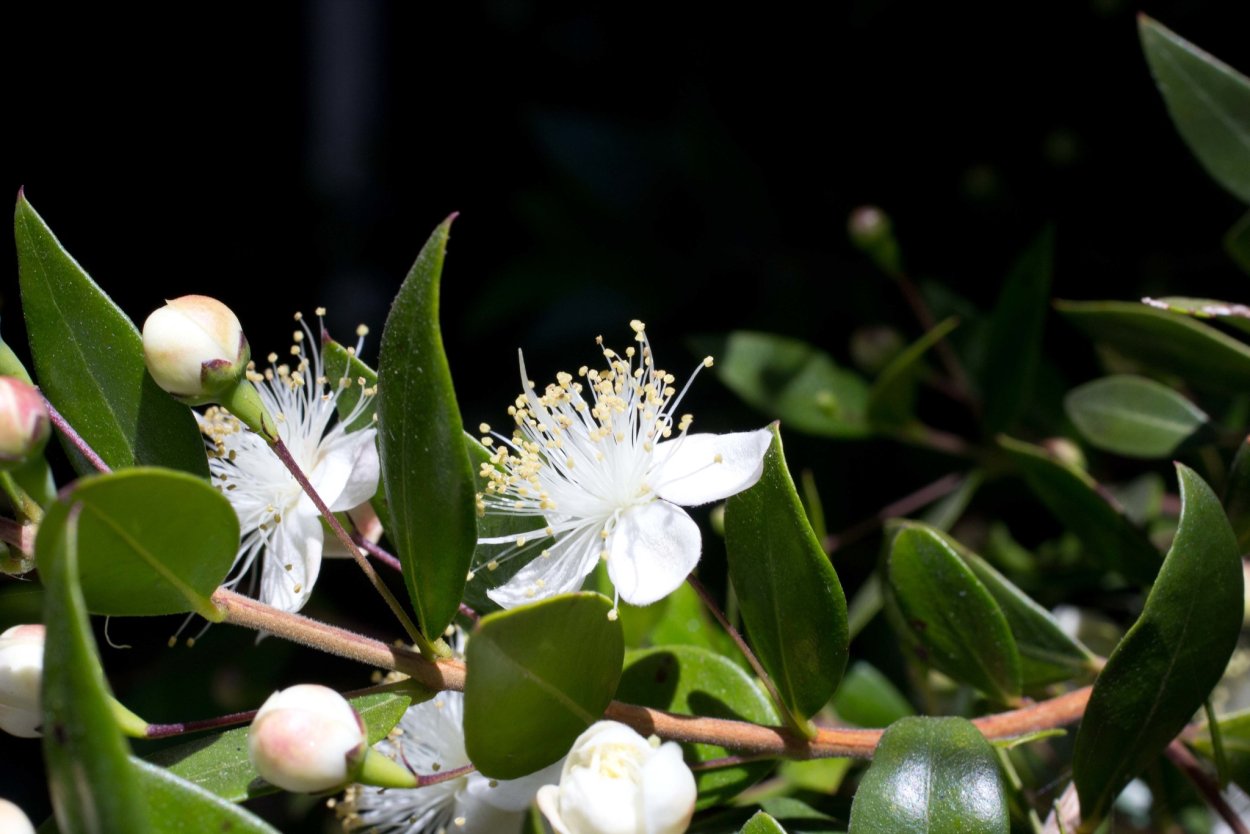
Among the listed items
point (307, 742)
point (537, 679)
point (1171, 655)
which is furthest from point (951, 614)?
point (307, 742)

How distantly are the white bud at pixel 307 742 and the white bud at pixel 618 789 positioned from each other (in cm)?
13

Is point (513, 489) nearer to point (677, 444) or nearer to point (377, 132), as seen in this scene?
point (677, 444)

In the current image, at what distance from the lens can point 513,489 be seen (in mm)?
948

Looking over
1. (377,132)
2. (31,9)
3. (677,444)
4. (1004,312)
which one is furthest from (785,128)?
(31,9)

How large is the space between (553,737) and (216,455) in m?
0.45

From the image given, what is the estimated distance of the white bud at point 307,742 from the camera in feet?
2.29

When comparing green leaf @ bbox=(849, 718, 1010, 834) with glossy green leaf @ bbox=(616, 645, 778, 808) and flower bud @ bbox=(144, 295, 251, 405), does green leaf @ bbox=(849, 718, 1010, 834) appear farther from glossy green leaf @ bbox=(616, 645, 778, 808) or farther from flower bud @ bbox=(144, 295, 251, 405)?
flower bud @ bbox=(144, 295, 251, 405)

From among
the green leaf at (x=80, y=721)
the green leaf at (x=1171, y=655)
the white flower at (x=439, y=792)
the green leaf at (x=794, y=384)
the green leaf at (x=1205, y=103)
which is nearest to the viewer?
the green leaf at (x=80, y=721)

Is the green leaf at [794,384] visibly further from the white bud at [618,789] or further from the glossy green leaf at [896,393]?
the white bud at [618,789]

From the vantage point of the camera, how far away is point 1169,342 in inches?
45.1

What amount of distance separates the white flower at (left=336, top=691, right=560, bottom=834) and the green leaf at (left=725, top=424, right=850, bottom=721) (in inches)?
7.6

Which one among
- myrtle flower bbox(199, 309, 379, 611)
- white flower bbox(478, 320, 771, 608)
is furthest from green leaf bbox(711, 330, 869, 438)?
myrtle flower bbox(199, 309, 379, 611)

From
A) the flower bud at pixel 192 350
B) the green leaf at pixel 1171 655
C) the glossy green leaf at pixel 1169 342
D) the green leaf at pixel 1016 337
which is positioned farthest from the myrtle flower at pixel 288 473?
the green leaf at pixel 1016 337

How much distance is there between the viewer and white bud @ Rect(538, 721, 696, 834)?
715 millimetres
